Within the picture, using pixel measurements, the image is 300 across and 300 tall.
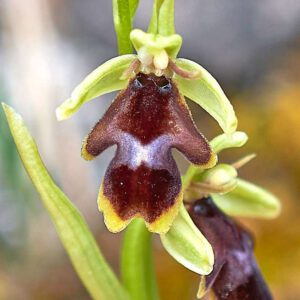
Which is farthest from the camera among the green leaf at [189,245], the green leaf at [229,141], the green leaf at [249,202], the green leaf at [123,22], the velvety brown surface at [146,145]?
the green leaf at [249,202]

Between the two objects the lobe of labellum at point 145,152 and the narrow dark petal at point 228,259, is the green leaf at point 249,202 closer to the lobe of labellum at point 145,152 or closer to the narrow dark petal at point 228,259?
the narrow dark petal at point 228,259

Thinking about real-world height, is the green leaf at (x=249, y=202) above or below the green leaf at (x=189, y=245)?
below

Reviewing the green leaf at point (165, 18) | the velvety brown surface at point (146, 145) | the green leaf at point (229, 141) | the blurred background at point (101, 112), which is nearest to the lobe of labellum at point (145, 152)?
the velvety brown surface at point (146, 145)

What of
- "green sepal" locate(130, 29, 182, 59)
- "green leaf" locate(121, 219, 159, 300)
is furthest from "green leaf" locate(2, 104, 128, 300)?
"green sepal" locate(130, 29, 182, 59)

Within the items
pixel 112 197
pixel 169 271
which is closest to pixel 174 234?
pixel 112 197

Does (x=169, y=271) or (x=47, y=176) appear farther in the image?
(x=169, y=271)

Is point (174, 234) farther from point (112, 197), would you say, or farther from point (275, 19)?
point (275, 19)

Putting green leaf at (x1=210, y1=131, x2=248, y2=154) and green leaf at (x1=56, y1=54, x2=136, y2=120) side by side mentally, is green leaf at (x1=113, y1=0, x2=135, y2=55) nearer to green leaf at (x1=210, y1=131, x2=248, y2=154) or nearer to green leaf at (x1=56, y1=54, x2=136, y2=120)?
green leaf at (x1=56, y1=54, x2=136, y2=120)
